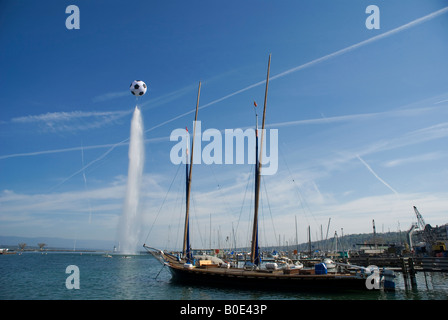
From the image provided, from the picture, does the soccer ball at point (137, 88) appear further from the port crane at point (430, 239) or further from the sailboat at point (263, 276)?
the port crane at point (430, 239)

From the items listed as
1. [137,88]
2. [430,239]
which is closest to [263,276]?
[137,88]

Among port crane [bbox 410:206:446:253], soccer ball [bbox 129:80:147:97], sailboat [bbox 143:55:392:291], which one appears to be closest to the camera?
sailboat [bbox 143:55:392:291]

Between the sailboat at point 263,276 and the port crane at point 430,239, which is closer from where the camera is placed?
the sailboat at point 263,276

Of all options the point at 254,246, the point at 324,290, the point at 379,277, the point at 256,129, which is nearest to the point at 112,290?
the point at 254,246

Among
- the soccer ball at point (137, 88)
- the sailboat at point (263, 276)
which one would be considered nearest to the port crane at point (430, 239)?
the sailboat at point (263, 276)

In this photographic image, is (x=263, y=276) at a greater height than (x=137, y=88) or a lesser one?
lesser

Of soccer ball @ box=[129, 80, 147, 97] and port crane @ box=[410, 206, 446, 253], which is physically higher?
soccer ball @ box=[129, 80, 147, 97]

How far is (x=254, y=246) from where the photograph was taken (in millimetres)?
36562

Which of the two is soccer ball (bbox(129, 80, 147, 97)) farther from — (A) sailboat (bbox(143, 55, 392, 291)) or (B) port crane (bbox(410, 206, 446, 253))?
(B) port crane (bbox(410, 206, 446, 253))

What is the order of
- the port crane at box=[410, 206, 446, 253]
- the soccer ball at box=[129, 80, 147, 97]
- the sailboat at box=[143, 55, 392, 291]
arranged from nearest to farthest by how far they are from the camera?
the sailboat at box=[143, 55, 392, 291] → the soccer ball at box=[129, 80, 147, 97] → the port crane at box=[410, 206, 446, 253]

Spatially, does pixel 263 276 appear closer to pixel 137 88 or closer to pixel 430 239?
pixel 137 88

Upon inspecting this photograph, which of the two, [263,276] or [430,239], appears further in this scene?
[430,239]

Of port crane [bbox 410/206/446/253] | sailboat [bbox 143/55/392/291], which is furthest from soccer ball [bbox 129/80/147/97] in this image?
port crane [bbox 410/206/446/253]

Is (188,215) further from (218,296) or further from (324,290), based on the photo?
(324,290)
